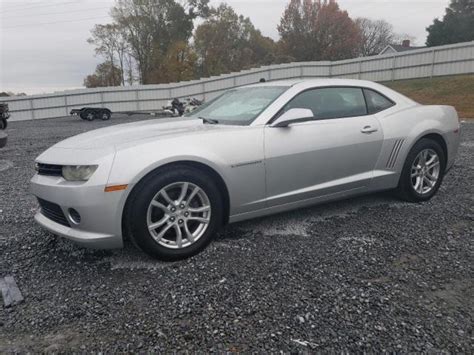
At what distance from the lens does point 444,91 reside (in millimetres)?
17812

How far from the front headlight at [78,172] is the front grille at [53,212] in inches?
10.3

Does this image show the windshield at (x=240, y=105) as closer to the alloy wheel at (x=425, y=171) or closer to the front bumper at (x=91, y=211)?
the front bumper at (x=91, y=211)

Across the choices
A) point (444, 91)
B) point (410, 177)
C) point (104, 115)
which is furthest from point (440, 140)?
point (104, 115)

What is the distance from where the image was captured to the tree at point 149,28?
39.1 m

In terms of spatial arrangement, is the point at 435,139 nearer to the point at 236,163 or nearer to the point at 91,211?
the point at 236,163

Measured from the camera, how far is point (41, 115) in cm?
2495

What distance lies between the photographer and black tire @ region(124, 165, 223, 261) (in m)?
2.64

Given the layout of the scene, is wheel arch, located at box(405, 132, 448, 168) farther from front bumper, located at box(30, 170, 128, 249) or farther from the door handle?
front bumper, located at box(30, 170, 128, 249)

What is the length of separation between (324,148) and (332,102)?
612mm

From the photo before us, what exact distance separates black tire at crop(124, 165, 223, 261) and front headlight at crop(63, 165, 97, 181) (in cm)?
34

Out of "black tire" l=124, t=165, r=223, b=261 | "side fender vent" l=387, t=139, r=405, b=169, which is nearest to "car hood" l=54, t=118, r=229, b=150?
"black tire" l=124, t=165, r=223, b=261

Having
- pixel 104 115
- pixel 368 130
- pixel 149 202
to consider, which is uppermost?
pixel 104 115

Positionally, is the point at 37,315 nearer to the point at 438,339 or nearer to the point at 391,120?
the point at 438,339

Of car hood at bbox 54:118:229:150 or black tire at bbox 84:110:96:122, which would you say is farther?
black tire at bbox 84:110:96:122
